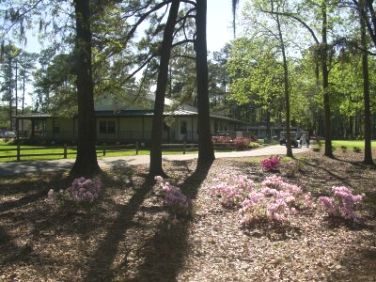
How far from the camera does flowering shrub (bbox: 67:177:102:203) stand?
36.0 feet

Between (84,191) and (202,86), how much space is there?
35.9 feet

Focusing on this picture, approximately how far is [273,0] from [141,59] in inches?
435

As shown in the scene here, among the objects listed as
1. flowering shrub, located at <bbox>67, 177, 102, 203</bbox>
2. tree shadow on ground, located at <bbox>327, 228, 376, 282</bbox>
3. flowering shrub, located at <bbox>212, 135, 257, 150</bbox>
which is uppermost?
flowering shrub, located at <bbox>212, 135, 257, 150</bbox>

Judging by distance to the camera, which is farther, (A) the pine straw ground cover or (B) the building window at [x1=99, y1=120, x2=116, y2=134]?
(B) the building window at [x1=99, y1=120, x2=116, y2=134]

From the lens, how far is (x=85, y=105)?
16188 mm

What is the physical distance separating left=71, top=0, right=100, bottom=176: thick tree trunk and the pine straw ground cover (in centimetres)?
343

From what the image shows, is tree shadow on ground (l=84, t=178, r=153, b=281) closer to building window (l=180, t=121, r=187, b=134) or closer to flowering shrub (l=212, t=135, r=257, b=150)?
flowering shrub (l=212, t=135, r=257, b=150)

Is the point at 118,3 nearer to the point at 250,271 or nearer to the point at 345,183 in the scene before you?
the point at 345,183

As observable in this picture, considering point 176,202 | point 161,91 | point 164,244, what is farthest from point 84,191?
point 161,91

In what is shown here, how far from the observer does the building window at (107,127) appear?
46344mm

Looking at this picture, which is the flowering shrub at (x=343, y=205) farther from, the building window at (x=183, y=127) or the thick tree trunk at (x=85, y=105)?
the building window at (x=183, y=127)

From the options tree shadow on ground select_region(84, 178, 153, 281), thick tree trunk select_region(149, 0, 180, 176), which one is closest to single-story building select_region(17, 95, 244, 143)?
thick tree trunk select_region(149, 0, 180, 176)

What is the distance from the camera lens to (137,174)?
16.9 meters

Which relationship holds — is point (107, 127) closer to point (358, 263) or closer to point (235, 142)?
point (235, 142)
